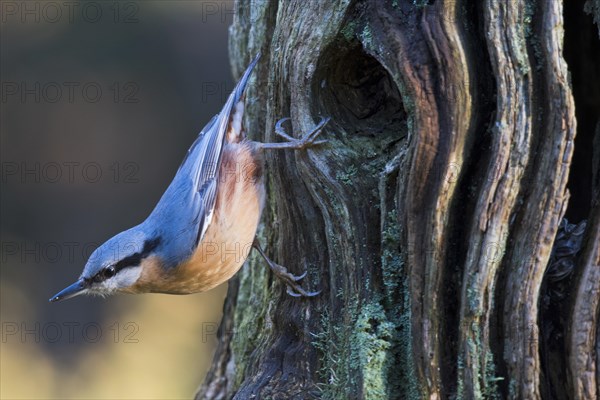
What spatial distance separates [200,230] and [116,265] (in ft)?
1.40

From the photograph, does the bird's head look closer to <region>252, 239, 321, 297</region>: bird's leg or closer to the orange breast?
the orange breast

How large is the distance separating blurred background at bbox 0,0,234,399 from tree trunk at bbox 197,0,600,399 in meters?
3.62

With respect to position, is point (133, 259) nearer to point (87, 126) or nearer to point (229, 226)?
point (229, 226)

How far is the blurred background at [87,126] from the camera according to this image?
21.6ft

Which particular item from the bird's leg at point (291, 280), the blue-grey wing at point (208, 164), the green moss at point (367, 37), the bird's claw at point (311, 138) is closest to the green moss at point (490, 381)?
the bird's leg at point (291, 280)

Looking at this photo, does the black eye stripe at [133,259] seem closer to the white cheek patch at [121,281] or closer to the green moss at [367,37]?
the white cheek patch at [121,281]

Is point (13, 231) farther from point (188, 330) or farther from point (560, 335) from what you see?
point (560, 335)

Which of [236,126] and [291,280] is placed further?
[236,126]

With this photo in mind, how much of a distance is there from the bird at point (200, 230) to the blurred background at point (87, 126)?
9.28 feet

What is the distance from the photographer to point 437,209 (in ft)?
8.02

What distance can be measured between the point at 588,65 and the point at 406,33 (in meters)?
1.08

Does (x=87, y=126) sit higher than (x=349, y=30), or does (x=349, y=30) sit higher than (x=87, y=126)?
(x=87, y=126)

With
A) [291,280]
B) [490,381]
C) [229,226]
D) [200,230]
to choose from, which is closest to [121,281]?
[200,230]

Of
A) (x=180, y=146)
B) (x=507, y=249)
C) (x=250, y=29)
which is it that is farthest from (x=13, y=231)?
(x=507, y=249)
